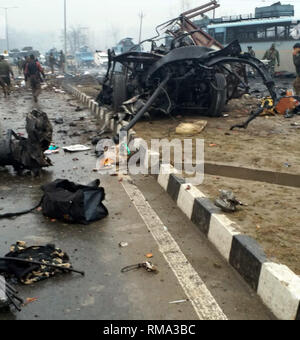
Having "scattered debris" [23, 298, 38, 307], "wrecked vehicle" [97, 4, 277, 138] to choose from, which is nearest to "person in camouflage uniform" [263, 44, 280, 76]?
"wrecked vehicle" [97, 4, 277, 138]

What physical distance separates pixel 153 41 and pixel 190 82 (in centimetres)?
169

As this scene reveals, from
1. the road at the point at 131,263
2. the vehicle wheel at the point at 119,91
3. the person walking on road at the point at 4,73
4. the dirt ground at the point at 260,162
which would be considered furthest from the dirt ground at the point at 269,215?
the person walking on road at the point at 4,73

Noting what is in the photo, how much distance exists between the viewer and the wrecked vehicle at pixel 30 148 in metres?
5.63

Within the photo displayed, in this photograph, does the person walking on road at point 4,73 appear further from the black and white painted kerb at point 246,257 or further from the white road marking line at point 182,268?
the black and white painted kerb at point 246,257

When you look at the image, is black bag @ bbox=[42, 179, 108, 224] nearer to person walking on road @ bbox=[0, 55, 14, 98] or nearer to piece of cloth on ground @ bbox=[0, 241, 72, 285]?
piece of cloth on ground @ bbox=[0, 241, 72, 285]

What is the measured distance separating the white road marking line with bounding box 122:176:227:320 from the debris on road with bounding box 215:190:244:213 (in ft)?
1.89

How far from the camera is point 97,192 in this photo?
4.11 m

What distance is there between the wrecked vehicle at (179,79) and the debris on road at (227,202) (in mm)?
4259

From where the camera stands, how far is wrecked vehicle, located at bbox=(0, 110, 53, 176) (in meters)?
5.63

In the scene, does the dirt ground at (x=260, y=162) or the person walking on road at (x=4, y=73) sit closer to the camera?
the dirt ground at (x=260, y=162)
